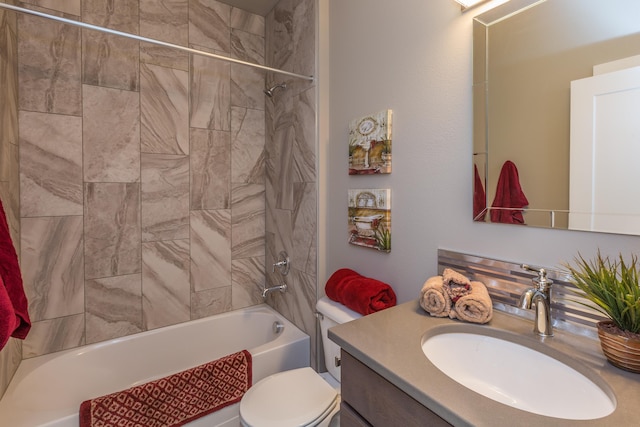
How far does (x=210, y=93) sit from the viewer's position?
217 cm

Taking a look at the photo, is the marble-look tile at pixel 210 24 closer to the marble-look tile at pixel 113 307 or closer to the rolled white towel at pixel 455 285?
the marble-look tile at pixel 113 307

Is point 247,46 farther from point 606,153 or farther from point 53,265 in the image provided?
point 606,153

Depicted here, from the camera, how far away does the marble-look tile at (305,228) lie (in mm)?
1882

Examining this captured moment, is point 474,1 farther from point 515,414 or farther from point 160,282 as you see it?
point 160,282

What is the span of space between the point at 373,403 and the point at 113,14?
245 centimetres

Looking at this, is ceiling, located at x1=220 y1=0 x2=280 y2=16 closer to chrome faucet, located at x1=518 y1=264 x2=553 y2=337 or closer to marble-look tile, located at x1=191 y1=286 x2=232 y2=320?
marble-look tile, located at x1=191 y1=286 x2=232 y2=320

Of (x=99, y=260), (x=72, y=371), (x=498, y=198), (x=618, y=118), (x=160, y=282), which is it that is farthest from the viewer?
(x=160, y=282)

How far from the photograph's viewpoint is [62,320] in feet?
5.88

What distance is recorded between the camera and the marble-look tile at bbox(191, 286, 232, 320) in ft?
7.21

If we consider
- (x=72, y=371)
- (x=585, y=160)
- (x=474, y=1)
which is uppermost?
(x=474, y=1)

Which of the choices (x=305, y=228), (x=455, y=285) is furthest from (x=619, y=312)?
(x=305, y=228)

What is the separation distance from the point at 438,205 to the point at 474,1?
2.46 feet

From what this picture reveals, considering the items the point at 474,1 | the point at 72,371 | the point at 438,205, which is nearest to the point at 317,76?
the point at 474,1

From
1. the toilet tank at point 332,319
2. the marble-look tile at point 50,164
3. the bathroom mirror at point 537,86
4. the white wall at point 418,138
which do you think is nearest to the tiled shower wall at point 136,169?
the marble-look tile at point 50,164
